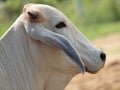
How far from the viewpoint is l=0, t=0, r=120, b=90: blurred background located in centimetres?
970

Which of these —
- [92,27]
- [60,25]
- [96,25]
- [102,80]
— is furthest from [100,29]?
[60,25]

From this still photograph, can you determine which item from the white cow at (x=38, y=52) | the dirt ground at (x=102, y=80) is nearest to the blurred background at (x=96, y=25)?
the dirt ground at (x=102, y=80)

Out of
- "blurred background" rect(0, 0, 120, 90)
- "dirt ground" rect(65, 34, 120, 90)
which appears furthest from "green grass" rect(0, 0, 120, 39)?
"dirt ground" rect(65, 34, 120, 90)

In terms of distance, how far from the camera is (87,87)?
943cm

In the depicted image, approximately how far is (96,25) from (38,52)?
17.5m

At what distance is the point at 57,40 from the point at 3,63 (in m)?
0.55

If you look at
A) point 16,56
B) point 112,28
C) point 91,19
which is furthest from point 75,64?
point 91,19

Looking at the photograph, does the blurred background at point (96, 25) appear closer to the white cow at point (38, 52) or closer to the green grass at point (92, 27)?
the green grass at point (92, 27)

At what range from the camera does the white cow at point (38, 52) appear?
5.13 m

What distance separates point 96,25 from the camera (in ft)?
74.4

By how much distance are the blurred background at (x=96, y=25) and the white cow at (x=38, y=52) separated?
380cm

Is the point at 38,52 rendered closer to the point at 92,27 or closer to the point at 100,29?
the point at 100,29

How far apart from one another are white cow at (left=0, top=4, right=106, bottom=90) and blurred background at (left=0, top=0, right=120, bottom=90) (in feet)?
12.5

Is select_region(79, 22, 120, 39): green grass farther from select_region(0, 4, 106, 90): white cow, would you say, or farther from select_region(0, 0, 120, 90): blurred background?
select_region(0, 4, 106, 90): white cow
